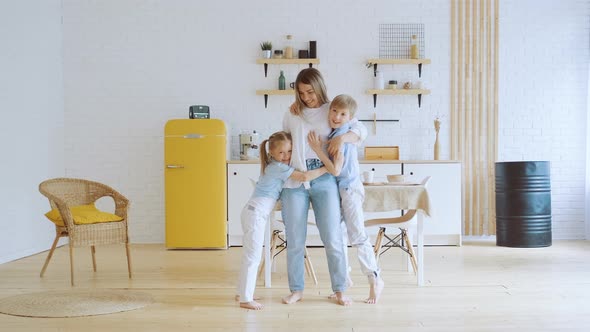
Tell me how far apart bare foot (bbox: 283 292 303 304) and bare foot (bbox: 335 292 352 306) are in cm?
24

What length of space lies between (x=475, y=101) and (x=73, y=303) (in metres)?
4.92

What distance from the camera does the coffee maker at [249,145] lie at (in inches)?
270

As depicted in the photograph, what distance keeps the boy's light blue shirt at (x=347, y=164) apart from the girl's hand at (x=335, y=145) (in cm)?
5

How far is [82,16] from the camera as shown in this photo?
7.16 meters

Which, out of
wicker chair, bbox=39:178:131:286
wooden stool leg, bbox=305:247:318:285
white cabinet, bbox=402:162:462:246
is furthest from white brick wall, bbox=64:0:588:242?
wooden stool leg, bbox=305:247:318:285

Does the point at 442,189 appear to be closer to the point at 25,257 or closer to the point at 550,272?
the point at 550,272

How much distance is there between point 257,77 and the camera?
7.16 metres

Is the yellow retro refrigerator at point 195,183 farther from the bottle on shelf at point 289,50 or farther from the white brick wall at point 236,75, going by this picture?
the bottle on shelf at point 289,50

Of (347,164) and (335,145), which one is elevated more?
(335,145)

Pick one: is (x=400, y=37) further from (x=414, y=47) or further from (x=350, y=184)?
(x=350, y=184)

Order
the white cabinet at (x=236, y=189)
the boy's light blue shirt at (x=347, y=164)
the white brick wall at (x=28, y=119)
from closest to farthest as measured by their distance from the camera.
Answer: the boy's light blue shirt at (x=347, y=164) < the white brick wall at (x=28, y=119) < the white cabinet at (x=236, y=189)

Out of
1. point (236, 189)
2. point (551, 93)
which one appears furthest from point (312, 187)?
point (551, 93)

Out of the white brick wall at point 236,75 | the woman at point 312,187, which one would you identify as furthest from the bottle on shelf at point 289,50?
the woman at point 312,187

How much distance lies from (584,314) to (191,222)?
4.08 metres
